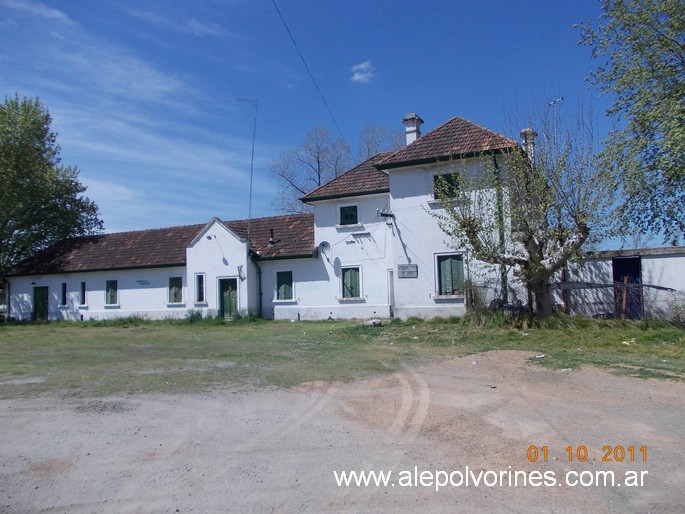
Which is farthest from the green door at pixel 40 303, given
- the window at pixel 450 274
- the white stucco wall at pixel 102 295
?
the window at pixel 450 274

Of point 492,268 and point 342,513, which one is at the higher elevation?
point 492,268

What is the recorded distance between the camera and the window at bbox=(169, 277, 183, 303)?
2752cm

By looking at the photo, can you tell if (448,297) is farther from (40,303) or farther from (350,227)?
(40,303)

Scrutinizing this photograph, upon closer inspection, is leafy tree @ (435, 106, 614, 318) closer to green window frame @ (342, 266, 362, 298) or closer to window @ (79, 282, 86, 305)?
green window frame @ (342, 266, 362, 298)

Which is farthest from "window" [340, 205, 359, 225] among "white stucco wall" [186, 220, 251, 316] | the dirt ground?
the dirt ground

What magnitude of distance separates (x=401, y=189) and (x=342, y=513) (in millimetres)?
17506

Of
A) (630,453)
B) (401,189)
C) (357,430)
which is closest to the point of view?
(630,453)

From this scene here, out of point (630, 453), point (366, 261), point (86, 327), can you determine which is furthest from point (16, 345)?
point (630, 453)

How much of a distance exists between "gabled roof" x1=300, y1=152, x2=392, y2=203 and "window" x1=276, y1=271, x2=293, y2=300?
12.1ft

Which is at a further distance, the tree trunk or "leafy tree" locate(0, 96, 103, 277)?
"leafy tree" locate(0, 96, 103, 277)

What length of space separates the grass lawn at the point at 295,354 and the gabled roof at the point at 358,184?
7.05m

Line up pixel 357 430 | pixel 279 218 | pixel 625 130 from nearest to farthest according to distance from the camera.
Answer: pixel 357 430 → pixel 625 130 → pixel 279 218

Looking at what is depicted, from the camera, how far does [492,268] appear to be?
59.3 feet

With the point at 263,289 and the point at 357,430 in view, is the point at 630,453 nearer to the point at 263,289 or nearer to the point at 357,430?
the point at 357,430
